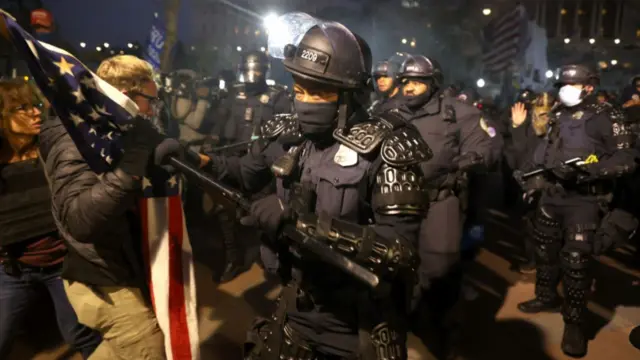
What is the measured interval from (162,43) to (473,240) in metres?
7.42

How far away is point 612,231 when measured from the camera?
4.18m

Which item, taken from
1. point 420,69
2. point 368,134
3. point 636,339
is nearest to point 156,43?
point 420,69

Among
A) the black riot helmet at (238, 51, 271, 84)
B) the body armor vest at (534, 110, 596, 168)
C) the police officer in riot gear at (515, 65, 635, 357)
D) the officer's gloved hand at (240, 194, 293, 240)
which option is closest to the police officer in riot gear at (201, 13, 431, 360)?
the officer's gloved hand at (240, 194, 293, 240)

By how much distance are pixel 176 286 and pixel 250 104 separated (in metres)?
4.40

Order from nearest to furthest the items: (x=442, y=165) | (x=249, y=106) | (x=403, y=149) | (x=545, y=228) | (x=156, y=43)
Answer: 1. (x=403, y=149)
2. (x=545, y=228)
3. (x=442, y=165)
4. (x=249, y=106)
5. (x=156, y=43)

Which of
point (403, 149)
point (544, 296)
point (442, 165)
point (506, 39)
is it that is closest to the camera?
point (403, 149)

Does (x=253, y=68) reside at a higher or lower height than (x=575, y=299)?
higher

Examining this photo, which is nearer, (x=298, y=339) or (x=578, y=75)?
(x=298, y=339)

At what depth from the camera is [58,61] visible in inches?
87.9

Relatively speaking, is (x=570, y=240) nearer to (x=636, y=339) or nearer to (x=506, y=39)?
(x=636, y=339)

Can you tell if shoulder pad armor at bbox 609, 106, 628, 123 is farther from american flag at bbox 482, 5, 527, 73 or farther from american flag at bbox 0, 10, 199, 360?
american flag at bbox 482, 5, 527, 73

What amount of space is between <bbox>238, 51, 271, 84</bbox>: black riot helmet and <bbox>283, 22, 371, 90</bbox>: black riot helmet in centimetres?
474

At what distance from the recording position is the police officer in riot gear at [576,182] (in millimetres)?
4094

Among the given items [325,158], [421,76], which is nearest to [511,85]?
[421,76]
